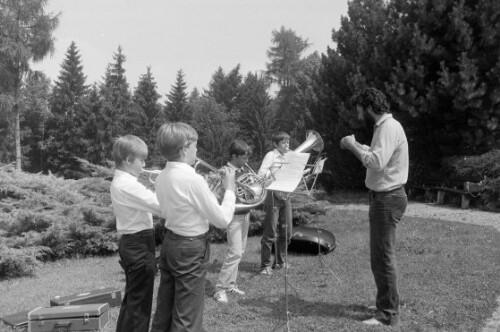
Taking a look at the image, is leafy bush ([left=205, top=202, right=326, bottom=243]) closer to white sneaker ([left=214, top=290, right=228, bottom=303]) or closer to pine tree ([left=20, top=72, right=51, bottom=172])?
white sneaker ([left=214, top=290, right=228, bottom=303])

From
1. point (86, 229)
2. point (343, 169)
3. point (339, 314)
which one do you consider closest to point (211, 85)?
point (343, 169)

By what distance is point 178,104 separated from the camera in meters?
48.5

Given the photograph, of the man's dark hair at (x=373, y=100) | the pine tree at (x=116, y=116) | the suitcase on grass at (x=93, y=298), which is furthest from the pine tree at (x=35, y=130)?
the man's dark hair at (x=373, y=100)

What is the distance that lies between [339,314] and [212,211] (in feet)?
7.85

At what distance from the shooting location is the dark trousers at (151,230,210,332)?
342 cm

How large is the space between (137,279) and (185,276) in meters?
0.70

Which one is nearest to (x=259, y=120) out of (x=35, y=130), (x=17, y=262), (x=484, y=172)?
(x=484, y=172)

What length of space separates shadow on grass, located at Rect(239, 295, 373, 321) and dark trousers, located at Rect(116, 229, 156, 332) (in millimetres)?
1584

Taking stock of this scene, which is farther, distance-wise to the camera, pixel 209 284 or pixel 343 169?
pixel 343 169

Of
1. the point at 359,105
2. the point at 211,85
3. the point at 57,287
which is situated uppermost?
the point at 211,85

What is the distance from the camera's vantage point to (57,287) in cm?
673

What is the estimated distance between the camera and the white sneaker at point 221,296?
5.50 metres

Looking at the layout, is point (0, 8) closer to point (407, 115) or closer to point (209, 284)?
point (407, 115)

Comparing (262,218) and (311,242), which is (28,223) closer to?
(262,218)
